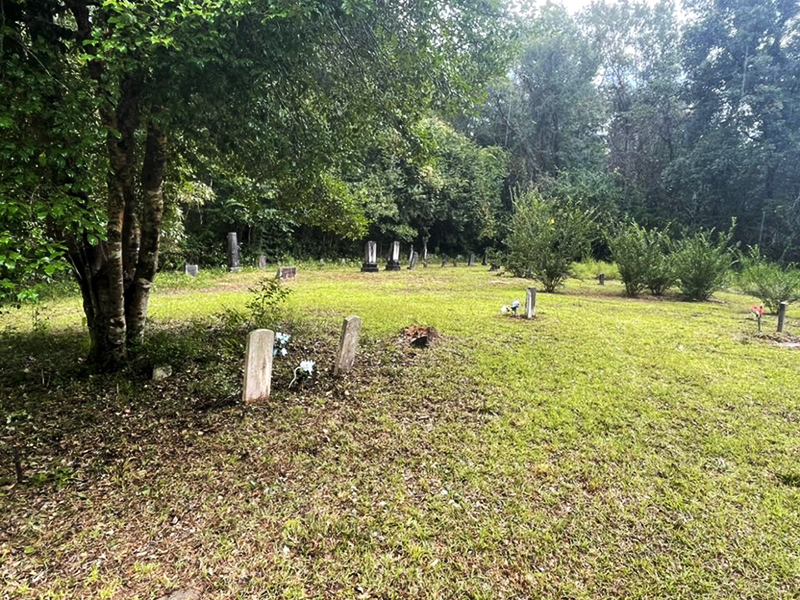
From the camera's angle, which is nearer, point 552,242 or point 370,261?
point 552,242

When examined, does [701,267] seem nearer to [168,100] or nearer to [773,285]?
[773,285]

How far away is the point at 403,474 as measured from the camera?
3062mm

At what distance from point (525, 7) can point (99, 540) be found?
7445mm

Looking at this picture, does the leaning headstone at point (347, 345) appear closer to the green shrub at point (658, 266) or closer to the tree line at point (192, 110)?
the tree line at point (192, 110)

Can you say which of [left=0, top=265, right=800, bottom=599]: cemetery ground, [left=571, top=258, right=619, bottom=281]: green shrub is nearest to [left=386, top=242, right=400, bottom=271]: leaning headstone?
[left=571, top=258, right=619, bottom=281]: green shrub

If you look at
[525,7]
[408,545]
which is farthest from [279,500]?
[525,7]

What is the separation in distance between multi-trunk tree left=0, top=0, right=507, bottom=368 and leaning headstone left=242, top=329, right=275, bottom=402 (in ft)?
4.58

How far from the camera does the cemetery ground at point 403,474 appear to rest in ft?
7.30

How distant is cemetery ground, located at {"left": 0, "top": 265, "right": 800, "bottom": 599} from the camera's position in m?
2.23

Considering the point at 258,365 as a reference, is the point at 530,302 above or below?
above

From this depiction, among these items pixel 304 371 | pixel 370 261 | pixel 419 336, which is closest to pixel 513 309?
pixel 419 336

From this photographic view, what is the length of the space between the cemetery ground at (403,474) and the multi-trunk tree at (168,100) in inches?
51.1

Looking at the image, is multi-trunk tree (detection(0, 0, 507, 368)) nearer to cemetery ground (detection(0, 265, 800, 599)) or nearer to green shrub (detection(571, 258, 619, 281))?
cemetery ground (detection(0, 265, 800, 599))

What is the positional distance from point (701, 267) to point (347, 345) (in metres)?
11.2
